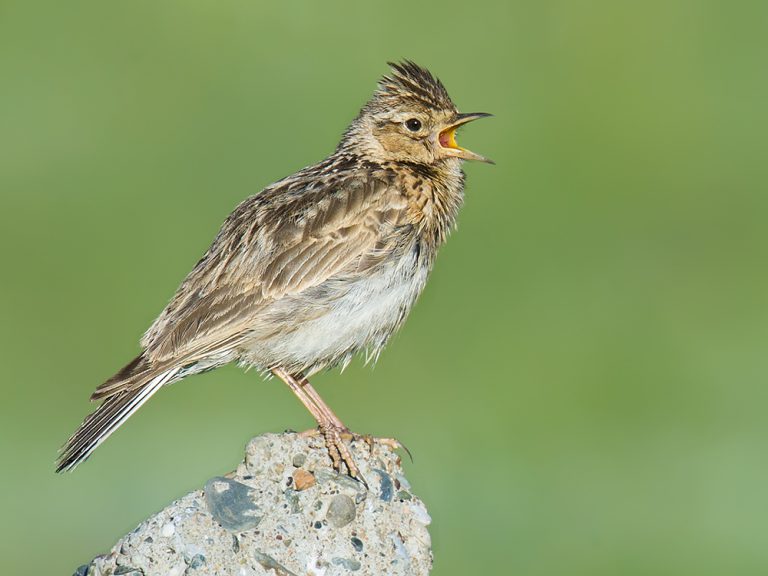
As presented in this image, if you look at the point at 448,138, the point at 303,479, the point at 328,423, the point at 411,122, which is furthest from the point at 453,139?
the point at 303,479

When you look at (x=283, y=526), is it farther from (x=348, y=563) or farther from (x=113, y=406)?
(x=113, y=406)

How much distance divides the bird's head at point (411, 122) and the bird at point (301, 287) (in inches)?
9.3

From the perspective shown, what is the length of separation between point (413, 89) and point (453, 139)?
0.40 m

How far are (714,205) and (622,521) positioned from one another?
7391 millimetres

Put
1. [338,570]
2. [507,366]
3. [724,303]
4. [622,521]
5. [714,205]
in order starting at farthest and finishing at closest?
[714,205] < [724,303] < [507,366] < [622,521] < [338,570]

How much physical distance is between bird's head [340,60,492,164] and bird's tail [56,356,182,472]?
2099 millimetres

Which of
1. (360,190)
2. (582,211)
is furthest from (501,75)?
(360,190)

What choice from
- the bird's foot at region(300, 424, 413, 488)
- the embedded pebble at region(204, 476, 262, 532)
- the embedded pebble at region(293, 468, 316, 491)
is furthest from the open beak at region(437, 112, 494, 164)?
the embedded pebble at region(204, 476, 262, 532)

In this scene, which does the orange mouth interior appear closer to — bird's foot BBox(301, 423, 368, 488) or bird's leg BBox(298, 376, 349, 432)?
bird's leg BBox(298, 376, 349, 432)

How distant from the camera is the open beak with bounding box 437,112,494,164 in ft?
33.1

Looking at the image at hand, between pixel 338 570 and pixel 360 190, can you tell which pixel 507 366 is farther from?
pixel 338 570

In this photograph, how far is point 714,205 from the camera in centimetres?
2208

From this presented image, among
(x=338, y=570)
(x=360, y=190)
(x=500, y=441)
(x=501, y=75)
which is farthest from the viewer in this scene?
(x=501, y=75)

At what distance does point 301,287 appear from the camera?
9.16m
